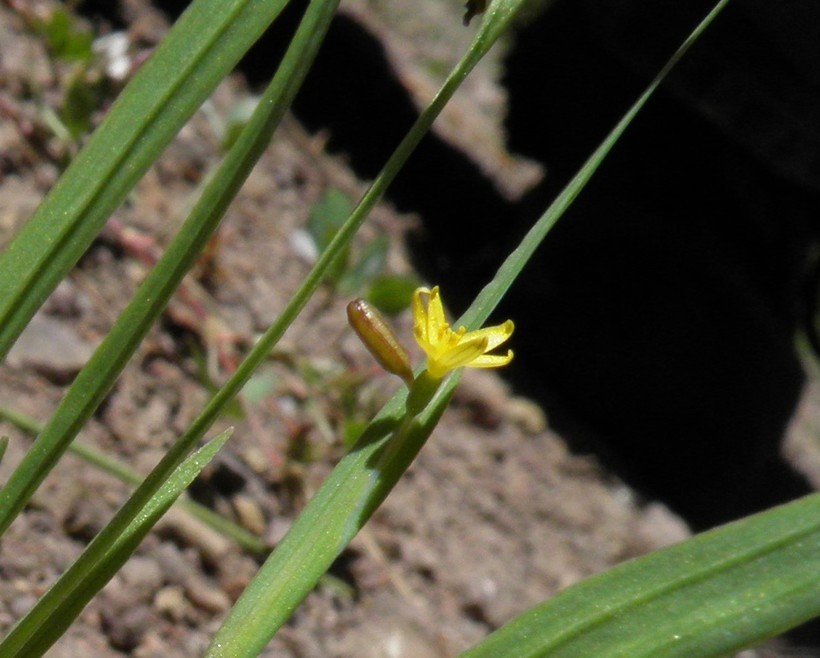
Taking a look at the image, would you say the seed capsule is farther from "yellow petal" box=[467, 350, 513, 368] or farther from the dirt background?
the dirt background

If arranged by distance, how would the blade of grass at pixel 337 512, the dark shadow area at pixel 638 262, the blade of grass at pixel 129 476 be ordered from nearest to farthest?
1. the blade of grass at pixel 337 512
2. the blade of grass at pixel 129 476
3. the dark shadow area at pixel 638 262

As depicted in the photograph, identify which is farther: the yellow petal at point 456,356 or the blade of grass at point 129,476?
the blade of grass at point 129,476

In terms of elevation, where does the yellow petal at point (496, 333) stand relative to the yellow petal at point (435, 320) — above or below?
above

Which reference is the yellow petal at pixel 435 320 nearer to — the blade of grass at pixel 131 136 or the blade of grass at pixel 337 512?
the blade of grass at pixel 337 512

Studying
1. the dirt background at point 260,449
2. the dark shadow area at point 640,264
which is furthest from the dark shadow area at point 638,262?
the dirt background at point 260,449

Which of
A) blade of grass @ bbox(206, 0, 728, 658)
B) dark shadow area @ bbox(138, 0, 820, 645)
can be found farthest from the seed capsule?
dark shadow area @ bbox(138, 0, 820, 645)

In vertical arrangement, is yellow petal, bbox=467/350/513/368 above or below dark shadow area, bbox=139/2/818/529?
above

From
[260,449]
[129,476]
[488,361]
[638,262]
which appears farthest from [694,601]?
[638,262]
